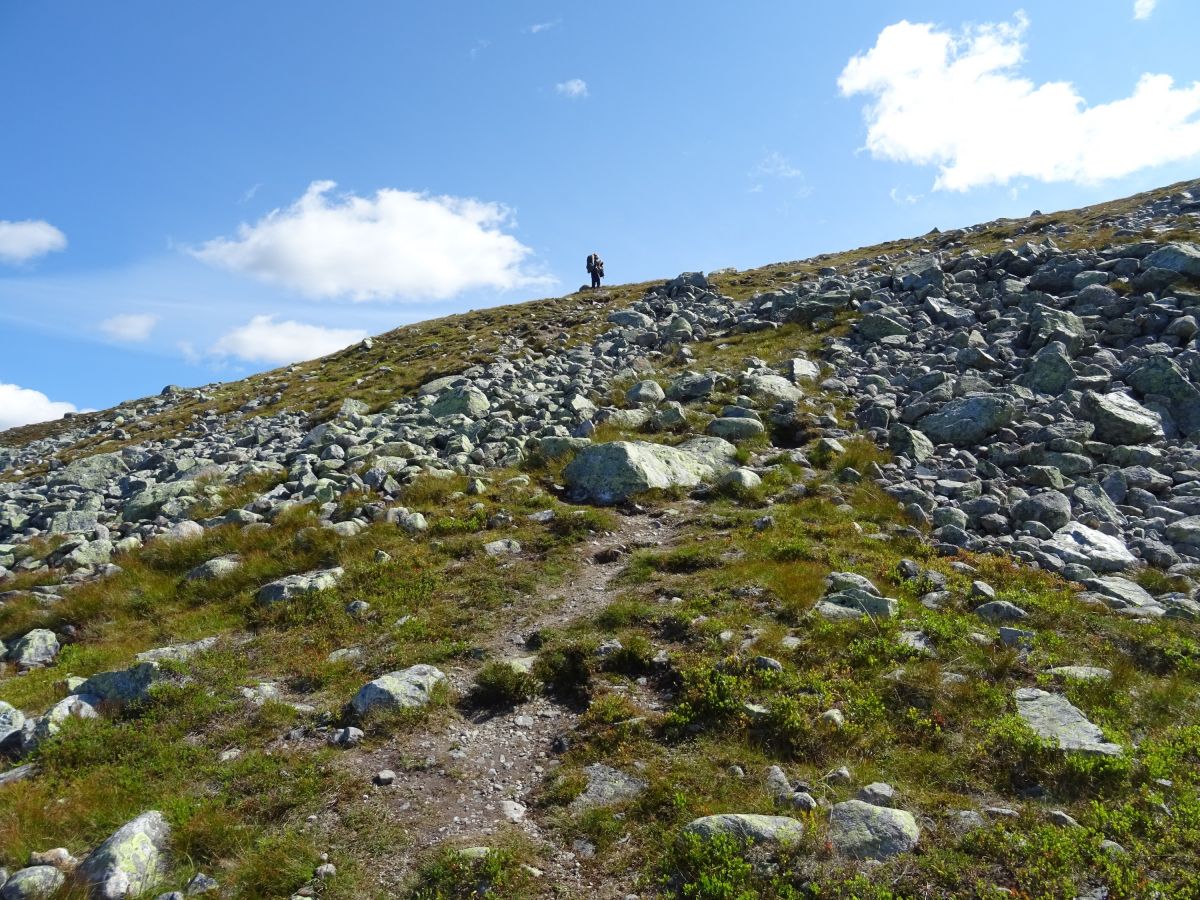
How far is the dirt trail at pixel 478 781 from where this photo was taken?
20.8 ft

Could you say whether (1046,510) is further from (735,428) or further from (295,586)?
(295,586)

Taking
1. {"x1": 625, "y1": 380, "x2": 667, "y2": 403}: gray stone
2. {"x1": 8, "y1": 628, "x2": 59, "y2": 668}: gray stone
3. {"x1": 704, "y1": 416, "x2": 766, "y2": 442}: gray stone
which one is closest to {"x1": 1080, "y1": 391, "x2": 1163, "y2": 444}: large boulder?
{"x1": 704, "y1": 416, "x2": 766, "y2": 442}: gray stone

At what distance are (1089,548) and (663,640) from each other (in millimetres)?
7613

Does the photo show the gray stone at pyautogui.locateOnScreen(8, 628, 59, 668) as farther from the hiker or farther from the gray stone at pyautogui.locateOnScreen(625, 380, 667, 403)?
the hiker

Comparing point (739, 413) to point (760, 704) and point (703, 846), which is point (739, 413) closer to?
point (760, 704)

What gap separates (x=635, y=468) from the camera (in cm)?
1588

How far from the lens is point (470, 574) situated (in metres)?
12.5

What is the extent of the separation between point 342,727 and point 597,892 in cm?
398

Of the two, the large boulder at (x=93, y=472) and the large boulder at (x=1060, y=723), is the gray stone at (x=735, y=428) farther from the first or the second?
the large boulder at (x=93, y=472)

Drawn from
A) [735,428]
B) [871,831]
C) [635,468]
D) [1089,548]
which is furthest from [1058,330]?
[871,831]

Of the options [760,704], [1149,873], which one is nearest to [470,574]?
[760,704]

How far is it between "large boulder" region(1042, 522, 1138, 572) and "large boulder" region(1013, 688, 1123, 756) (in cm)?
424

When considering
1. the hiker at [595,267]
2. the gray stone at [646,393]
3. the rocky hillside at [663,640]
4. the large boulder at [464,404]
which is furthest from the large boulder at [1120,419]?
the hiker at [595,267]

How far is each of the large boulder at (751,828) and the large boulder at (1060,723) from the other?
312 centimetres
